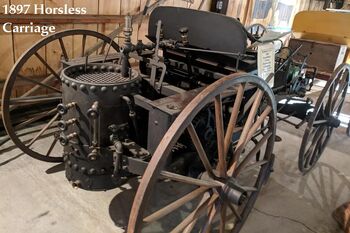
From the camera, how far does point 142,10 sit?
3.56 meters

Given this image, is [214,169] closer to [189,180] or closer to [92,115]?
[189,180]

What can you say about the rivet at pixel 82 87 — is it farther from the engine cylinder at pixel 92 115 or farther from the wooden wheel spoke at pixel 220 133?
the wooden wheel spoke at pixel 220 133

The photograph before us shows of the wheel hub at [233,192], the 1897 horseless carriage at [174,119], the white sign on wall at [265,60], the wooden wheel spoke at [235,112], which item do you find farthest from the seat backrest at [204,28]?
the wheel hub at [233,192]

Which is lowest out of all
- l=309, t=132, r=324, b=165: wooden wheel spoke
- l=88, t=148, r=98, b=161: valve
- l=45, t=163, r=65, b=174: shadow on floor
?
l=45, t=163, r=65, b=174: shadow on floor

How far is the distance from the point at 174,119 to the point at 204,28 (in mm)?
947

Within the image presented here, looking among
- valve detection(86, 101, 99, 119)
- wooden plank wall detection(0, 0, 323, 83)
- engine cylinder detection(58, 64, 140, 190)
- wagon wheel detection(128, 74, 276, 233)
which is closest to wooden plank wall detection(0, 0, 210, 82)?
wooden plank wall detection(0, 0, 323, 83)

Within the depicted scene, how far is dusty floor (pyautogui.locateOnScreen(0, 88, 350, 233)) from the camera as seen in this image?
1.81 m

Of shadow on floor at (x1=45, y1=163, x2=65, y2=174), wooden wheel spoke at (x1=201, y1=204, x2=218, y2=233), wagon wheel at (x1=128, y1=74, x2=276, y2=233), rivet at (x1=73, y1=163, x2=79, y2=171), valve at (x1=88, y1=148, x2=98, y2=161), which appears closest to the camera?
wagon wheel at (x1=128, y1=74, x2=276, y2=233)

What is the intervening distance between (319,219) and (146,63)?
5.32 ft

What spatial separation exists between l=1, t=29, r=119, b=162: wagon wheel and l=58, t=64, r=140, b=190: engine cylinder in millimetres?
273

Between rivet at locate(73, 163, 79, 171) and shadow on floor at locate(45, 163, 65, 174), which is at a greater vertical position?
rivet at locate(73, 163, 79, 171)

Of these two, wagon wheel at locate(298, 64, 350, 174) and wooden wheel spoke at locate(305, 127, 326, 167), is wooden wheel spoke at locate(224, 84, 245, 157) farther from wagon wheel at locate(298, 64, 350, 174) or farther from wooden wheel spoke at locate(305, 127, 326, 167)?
wooden wheel spoke at locate(305, 127, 326, 167)

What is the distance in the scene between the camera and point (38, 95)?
2793 millimetres

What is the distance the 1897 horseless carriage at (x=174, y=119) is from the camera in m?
1.29
